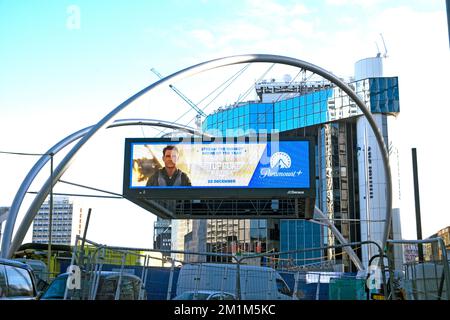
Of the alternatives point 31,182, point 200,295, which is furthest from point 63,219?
point 200,295

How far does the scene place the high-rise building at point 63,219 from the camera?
96438 millimetres

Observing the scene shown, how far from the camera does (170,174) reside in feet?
132

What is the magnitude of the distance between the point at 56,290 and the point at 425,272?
26.4ft

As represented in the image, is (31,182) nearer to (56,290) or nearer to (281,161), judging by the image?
(281,161)

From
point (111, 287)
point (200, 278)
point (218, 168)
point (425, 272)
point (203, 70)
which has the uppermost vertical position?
point (203, 70)

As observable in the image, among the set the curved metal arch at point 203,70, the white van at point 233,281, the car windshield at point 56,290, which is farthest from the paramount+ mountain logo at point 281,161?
the car windshield at point 56,290

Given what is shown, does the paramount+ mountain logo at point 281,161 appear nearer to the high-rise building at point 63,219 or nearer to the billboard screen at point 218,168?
the billboard screen at point 218,168

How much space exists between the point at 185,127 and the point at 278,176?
1406cm

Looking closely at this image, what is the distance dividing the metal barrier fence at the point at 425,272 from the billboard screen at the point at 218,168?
86.8 ft

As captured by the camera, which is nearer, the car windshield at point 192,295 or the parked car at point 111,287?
the parked car at point 111,287

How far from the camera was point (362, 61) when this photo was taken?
88.2 metres

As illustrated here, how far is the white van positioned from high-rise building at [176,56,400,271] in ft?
229
